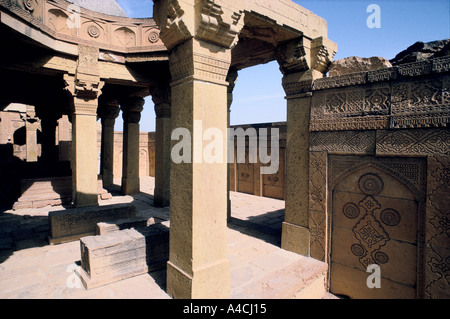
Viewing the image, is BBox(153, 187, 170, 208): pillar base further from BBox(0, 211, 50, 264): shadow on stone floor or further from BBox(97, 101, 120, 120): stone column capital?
BBox(97, 101, 120, 120): stone column capital

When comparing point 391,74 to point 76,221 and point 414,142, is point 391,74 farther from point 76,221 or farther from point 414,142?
point 76,221

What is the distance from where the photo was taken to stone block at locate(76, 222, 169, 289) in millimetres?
3284

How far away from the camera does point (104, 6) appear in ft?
26.5

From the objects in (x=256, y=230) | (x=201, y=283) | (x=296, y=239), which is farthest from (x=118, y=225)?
(x=296, y=239)

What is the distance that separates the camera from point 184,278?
2.81 m

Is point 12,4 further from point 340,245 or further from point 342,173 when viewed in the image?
point 340,245

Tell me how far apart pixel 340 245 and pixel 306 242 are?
547 mm

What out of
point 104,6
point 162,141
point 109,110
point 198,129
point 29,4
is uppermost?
point 104,6

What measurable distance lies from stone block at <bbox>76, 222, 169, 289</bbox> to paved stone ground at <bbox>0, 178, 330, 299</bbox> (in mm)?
113

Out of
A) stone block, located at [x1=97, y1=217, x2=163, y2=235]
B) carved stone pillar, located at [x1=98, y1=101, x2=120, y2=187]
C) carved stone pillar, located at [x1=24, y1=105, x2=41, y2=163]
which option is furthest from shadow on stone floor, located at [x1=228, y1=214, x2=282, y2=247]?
carved stone pillar, located at [x1=24, y1=105, x2=41, y2=163]

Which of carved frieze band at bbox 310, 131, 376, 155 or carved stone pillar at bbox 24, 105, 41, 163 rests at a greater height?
carved stone pillar at bbox 24, 105, 41, 163

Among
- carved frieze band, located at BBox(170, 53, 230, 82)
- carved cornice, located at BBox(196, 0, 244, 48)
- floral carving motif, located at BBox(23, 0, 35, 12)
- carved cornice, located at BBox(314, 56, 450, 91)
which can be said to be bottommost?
carved frieze band, located at BBox(170, 53, 230, 82)

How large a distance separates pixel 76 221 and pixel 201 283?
3613mm
